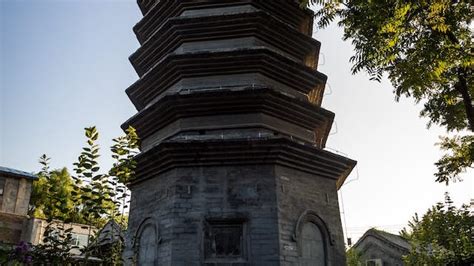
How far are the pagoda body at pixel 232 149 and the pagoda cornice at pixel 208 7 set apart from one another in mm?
46

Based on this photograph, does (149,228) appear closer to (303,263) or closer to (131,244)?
(131,244)

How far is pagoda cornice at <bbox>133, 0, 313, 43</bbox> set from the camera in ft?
37.2

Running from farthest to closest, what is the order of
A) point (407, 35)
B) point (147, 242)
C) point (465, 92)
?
point (147, 242) < point (465, 92) < point (407, 35)

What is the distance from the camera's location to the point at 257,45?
1055 centimetres

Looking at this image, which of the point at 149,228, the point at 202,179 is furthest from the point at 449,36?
the point at 149,228

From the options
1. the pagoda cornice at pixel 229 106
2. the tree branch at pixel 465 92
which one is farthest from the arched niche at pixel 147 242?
the tree branch at pixel 465 92

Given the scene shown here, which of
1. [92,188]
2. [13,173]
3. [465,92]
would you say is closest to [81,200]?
[92,188]

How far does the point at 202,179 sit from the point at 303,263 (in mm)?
3041

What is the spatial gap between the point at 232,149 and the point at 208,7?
4.95m

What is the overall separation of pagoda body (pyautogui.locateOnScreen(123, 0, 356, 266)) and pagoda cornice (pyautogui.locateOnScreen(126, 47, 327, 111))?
0.09 ft

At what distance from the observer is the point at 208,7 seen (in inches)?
446

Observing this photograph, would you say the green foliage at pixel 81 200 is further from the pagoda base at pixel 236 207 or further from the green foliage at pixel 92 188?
the pagoda base at pixel 236 207

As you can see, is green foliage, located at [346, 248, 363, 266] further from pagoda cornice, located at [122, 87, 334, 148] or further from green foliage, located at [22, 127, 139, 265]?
green foliage, located at [22, 127, 139, 265]

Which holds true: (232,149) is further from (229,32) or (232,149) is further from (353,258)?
(353,258)
